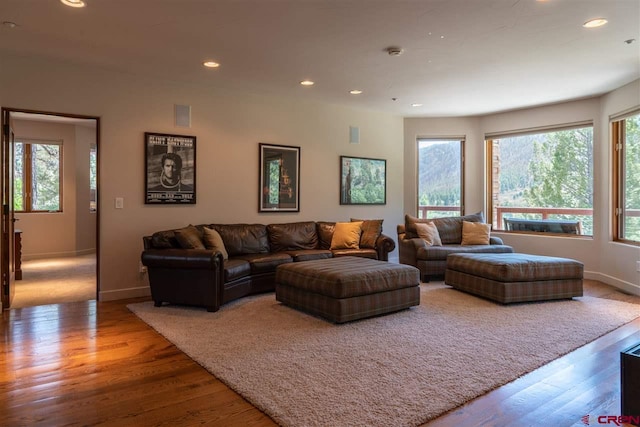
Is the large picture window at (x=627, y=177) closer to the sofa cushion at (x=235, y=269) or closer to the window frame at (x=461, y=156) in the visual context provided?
the window frame at (x=461, y=156)

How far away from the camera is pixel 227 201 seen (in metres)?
5.60

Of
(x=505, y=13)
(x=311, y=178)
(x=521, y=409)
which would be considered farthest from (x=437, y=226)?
(x=521, y=409)

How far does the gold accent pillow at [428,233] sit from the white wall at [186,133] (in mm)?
1207

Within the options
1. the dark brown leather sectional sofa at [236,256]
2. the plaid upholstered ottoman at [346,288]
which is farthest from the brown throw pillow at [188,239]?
the plaid upholstered ottoman at [346,288]

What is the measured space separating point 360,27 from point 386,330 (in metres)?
2.59

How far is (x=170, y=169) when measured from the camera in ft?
16.8

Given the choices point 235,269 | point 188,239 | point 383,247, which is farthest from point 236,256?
point 383,247

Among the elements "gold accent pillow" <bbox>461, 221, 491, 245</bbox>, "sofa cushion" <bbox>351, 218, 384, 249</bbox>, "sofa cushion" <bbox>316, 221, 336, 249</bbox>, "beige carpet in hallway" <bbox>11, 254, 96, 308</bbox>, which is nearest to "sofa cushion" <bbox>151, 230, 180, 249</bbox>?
"beige carpet in hallway" <bbox>11, 254, 96, 308</bbox>

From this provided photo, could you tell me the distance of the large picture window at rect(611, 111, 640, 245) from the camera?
17.2 feet

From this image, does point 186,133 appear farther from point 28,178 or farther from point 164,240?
point 28,178

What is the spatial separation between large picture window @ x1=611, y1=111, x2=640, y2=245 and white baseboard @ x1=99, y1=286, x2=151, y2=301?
611cm

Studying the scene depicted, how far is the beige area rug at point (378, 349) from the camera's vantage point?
228 centimetres

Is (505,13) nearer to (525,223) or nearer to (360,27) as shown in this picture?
(360,27)

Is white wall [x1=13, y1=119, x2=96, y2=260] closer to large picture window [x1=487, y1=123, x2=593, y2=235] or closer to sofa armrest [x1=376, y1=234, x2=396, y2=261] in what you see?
sofa armrest [x1=376, y1=234, x2=396, y2=261]
